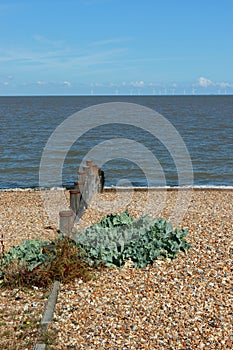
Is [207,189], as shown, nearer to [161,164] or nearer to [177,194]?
[177,194]

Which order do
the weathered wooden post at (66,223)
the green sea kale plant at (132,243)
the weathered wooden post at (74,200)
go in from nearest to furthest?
the green sea kale plant at (132,243), the weathered wooden post at (66,223), the weathered wooden post at (74,200)

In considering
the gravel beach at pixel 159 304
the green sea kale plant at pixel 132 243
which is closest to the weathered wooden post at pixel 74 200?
the gravel beach at pixel 159 304

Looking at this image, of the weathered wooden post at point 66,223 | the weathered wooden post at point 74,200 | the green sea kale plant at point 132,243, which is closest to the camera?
the green sea kale plant at point 132,243

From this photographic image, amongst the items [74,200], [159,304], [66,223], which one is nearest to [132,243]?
[66,223]

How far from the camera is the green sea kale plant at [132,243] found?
6.70m

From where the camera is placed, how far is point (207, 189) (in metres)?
15.6

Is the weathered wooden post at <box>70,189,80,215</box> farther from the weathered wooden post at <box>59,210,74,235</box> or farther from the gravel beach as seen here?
the weathered wooden post at <box>59,210,74,235</box>

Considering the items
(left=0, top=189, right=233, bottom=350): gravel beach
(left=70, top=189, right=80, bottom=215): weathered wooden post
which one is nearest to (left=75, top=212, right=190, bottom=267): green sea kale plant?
(left=0, top=189, right=233, bottom=350): gravel beach

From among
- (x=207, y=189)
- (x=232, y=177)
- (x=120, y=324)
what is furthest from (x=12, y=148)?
(x=120, y=324)

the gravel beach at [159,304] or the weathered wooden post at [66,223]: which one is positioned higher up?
the weathered wooden post at [66,223]

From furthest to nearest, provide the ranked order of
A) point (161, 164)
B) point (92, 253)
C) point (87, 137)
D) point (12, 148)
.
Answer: point (87, 137) → point (12, 148) → point (161, 164) → point (92, 253)

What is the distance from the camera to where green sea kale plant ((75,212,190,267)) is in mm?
6703

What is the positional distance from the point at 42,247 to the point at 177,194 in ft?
26.2

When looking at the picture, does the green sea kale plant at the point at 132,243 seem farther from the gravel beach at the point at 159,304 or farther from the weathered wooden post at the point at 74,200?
the weathered wooden post at the point at 74,200
